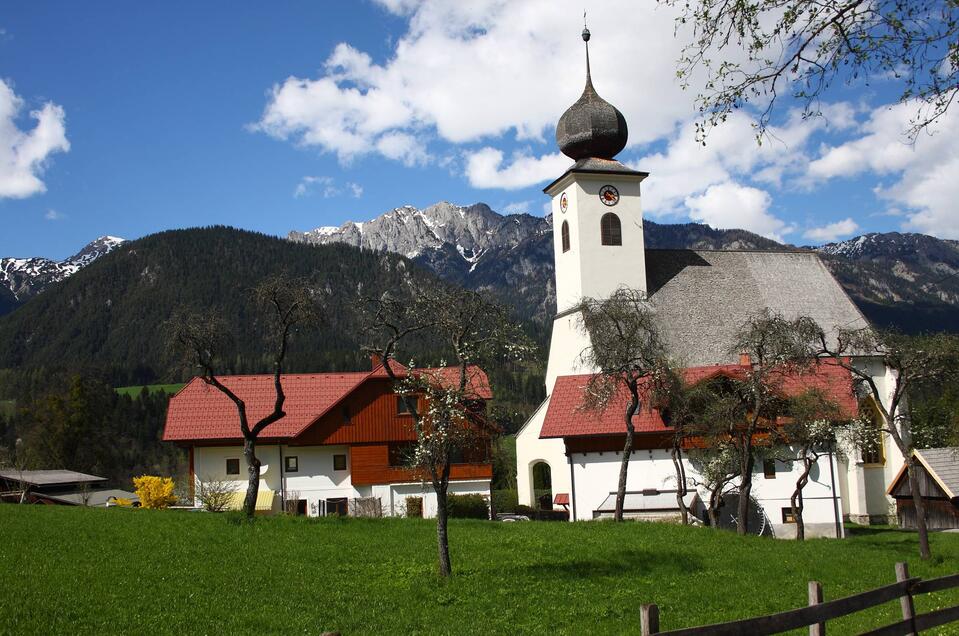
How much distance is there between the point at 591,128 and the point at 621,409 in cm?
1632

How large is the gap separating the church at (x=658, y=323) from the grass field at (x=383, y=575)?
36.4ft

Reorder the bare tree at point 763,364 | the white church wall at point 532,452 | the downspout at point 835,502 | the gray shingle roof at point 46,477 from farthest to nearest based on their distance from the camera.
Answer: the gray shingle roof at point 46,477
the white church wall at point 532,452
the downspout at point 835,502
the bare tree at point 763,364

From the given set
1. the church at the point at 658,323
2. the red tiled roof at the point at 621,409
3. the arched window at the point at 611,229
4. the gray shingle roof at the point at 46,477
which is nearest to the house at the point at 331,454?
the red tiled roof at the point at 621,409

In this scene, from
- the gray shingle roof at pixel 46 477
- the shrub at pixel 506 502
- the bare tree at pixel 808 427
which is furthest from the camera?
the gray shingle roof at pixel 46 477

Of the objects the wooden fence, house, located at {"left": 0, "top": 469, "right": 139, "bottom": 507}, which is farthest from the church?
the wooden fence

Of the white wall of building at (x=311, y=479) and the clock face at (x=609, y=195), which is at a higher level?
the clock face at (x=609, y=195)

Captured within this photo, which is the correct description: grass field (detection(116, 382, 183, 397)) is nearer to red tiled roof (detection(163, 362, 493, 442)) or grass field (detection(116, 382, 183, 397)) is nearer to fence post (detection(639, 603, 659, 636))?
red tiled roof (detection(163, 362, 493, 442))

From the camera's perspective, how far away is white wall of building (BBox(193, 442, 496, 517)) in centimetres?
3941

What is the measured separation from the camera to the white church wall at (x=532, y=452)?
4247 cm

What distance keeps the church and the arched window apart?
63mm

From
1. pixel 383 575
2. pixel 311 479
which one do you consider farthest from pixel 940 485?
pixel 383 575

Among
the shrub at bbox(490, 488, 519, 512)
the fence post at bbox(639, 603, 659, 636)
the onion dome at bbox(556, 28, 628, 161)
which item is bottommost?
the shrub at bbox(490, 488, 519, 512)

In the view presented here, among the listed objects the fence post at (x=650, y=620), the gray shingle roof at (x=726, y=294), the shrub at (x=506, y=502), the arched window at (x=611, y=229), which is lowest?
the shrub at (x=506, y=502)

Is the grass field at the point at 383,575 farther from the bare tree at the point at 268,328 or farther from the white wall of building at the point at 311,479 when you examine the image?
the white wall of building at the point at 311,479
